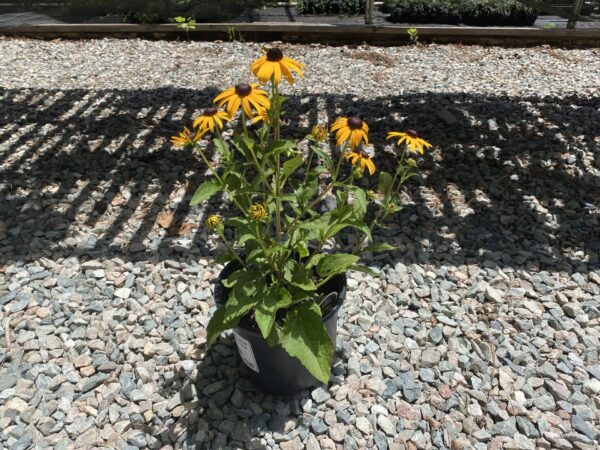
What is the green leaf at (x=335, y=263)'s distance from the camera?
1682 millimetres

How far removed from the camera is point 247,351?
1.75 m

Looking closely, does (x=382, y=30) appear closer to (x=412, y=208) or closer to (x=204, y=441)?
(x=412, y=208)

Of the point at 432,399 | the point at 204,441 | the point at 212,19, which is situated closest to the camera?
the point at 204,441

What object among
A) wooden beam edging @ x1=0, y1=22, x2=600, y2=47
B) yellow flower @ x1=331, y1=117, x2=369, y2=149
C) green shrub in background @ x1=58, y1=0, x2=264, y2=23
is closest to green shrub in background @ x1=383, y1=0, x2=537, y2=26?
wooden beam edging @ x1=0, y1=22, x2=600, y2=47

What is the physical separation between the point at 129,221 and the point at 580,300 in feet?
8.28

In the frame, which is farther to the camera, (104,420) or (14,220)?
(14,220)

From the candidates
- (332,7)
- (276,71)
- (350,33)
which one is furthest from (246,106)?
(332,7)

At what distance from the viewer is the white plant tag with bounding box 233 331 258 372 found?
1.72m

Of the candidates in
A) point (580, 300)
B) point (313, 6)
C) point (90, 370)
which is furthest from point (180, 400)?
point (313, 6)

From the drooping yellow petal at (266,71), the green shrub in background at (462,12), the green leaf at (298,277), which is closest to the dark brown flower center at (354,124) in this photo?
the drooping yellow petal at (266,71)

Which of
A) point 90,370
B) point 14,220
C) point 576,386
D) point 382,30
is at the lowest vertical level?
point 576,386

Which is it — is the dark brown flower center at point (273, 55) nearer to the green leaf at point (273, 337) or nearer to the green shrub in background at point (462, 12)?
the green leaf at point (273, 337)

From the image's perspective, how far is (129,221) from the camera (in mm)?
2861

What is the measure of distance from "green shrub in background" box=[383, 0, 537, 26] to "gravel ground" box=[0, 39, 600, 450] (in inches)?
143
